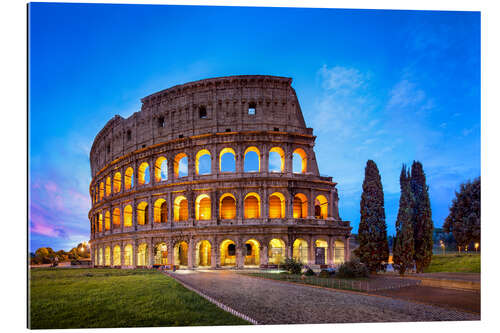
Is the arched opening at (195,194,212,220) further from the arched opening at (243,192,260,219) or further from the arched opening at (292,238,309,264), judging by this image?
the arched opening at (292,238,309,264)

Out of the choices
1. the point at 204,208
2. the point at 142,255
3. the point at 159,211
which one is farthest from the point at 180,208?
the point at 142,255

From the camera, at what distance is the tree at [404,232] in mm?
22531

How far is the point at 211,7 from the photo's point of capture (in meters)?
14.4

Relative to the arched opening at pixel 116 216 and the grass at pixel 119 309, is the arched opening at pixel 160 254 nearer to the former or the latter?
the arched opening at pixel 116 216

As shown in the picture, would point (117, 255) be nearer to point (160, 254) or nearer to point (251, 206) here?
point (160, 254)

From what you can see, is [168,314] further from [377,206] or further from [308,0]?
[377,206]

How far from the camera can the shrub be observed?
22.2m

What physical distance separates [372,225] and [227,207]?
569 inches

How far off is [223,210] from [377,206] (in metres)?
15.1

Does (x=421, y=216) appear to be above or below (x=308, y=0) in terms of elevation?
below

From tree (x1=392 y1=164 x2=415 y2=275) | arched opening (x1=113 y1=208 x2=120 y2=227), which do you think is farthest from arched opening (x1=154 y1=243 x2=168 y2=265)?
tree (x1=392 y1=164 x2=415 y2=275)

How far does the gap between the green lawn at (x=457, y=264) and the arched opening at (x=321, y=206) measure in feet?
33.9

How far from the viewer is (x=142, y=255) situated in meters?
34.7
